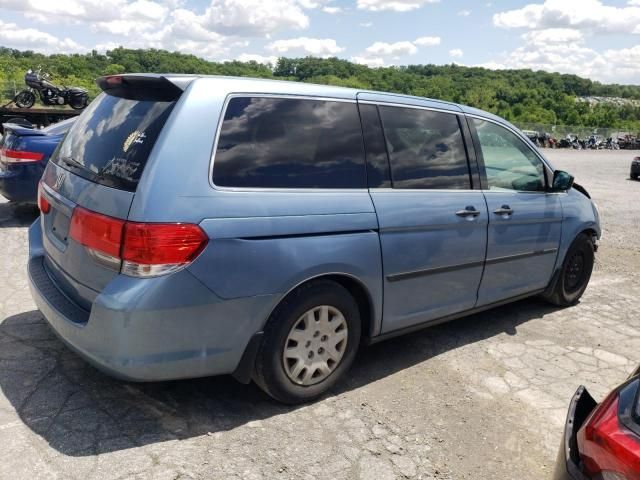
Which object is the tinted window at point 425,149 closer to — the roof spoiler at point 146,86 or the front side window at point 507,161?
the front side window at point 507,161

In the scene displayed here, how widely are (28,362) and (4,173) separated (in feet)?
13.6

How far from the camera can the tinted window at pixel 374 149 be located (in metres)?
3.44

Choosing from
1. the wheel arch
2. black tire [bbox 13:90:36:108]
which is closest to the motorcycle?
black tire [bbox 13:90:36:108]

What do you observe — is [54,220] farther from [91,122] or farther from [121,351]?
[121,351]

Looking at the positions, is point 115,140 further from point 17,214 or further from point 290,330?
point 17,214

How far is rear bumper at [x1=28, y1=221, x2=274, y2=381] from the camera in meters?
2.62

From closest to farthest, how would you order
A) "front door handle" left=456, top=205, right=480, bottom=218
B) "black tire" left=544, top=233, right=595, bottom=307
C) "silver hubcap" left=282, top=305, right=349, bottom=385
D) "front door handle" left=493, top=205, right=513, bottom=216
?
"silver hubcap" left=282, top=305, right=349, bottom=385, "front door handle" left=456, top=205, right=480, bottom=218, "front door handle" left=493, top=205, right=513, bottom=216, "black tire" left=544, top=233, right=595, bottom=307

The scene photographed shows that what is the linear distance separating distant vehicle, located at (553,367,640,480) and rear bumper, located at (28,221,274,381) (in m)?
1.56

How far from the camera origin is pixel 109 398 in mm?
3195

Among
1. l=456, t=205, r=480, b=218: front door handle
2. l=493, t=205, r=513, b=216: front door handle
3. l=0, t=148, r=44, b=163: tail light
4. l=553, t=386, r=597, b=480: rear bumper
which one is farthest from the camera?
l=0, t=148, r=44, b=163: tail light

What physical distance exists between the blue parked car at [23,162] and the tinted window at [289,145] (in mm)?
4710

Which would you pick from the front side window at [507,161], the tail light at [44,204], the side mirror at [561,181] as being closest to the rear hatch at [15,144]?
the tail light at [44,204]

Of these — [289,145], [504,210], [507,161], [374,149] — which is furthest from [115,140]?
[507,161]

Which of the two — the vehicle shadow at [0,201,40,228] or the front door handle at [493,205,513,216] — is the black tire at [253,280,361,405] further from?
the vehicle shadow at [0,201,40,228]
